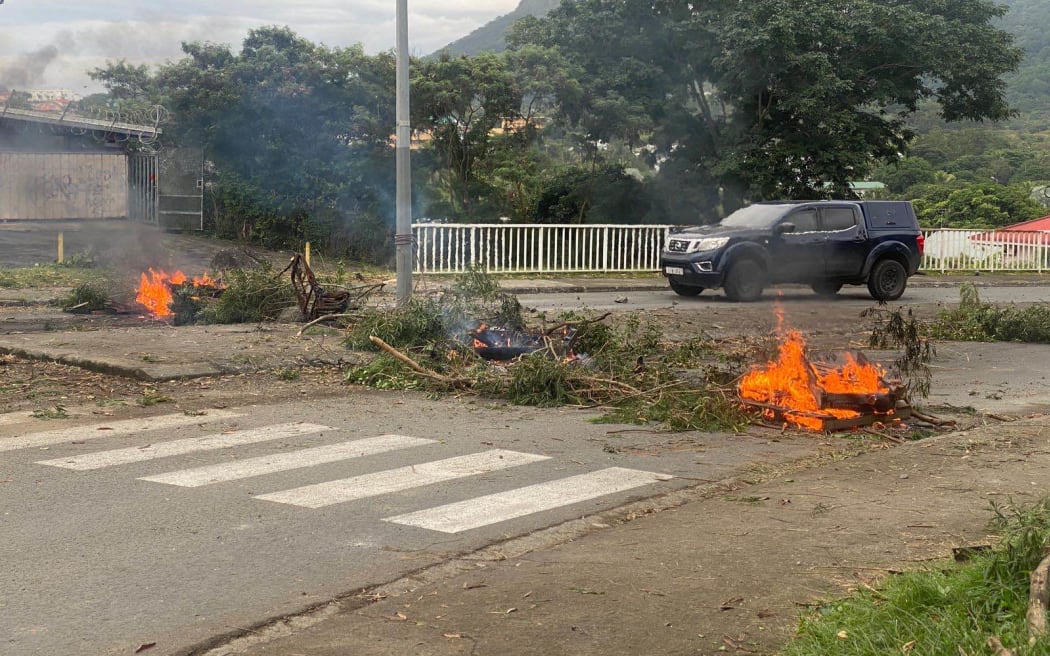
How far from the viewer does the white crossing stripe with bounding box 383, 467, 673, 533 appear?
6816 mm

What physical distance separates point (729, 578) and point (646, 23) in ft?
95.2

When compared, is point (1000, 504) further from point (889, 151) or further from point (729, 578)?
point (889, 151)

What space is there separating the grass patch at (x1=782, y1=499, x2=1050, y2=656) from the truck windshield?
17460 mm

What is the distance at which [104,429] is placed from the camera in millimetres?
9438

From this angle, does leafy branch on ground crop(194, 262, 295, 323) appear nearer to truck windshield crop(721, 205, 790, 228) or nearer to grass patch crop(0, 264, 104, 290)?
grass patch crop(0, 264, 104, 290)

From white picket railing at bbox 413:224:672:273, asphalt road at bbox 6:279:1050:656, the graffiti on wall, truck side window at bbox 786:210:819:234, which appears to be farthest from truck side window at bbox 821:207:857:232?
the graffiti on wall

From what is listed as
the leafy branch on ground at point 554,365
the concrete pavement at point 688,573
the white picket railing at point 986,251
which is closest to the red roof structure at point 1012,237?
the white picket railing at point 986,251

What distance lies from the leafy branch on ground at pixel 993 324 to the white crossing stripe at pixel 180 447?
10621 mm

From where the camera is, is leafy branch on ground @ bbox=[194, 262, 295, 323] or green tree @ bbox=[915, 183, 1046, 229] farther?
green tree @ bbox=[915, 183, 1046, 229]

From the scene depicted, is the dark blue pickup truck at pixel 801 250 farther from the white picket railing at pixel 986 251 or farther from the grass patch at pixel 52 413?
the grass patch at pixel 52 413

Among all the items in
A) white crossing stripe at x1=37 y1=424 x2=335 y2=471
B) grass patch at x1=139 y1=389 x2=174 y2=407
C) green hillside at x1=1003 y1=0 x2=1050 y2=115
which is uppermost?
green hillside at x1=1003 y1=0 x2=1050 y2=115

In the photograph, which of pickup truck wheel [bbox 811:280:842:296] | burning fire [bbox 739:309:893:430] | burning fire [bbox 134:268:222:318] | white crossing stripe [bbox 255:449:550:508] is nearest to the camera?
white crossing stripe [bbox 255:449:550:508]

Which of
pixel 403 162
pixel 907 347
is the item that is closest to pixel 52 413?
pixel 907 347

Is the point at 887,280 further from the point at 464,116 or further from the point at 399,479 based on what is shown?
the point at 399,479
